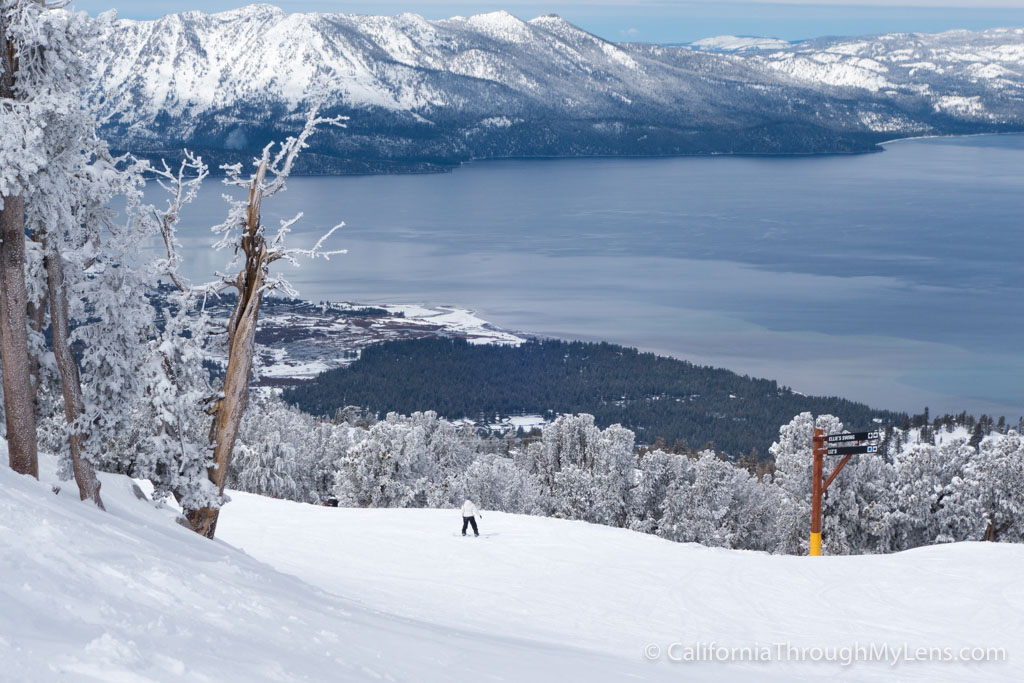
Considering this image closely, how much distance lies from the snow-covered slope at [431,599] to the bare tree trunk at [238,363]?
0.93 meters

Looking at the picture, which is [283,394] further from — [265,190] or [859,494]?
[265,190]

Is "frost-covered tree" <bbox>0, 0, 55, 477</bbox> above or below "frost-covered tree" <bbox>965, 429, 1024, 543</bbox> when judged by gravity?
above

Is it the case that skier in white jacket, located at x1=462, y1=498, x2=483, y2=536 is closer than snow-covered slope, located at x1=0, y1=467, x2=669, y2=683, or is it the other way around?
snow-covered slope, located at x1=0, y1=467, x2=669, y2=683

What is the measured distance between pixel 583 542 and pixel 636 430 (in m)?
85.1

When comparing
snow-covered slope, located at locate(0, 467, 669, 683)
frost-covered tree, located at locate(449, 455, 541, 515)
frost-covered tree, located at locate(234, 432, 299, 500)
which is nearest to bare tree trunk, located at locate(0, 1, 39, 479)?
snow-covered slope, located at locate(0, 467, 669, 683)

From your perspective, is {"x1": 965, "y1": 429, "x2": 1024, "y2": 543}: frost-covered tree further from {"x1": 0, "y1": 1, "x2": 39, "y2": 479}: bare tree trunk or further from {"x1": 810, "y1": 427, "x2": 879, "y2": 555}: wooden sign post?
{"x1": 0, "y1": 1, "x2": 39, "y2": 479}: bare tree trunk

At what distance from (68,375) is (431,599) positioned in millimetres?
6764

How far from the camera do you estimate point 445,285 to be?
168250 millimetres

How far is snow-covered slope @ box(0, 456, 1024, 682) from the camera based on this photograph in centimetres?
749

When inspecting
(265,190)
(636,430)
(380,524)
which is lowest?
(636,430)

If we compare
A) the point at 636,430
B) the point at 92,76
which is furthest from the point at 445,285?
the point at 92,76

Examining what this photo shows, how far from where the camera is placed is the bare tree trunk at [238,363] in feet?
50.8

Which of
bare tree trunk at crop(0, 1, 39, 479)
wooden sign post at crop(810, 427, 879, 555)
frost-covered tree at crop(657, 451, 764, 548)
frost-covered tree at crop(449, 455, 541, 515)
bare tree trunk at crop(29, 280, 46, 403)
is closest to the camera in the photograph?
bare tree trunk at crop(0, 1, 39, 479)

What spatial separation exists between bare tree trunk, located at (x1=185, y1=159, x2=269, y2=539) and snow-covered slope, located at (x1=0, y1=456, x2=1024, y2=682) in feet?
3.04
